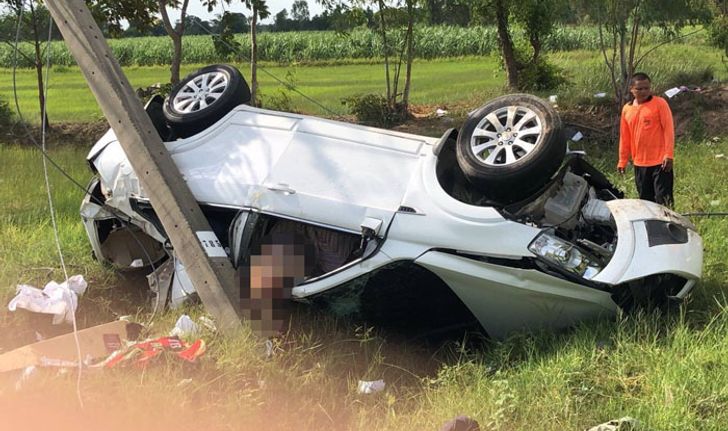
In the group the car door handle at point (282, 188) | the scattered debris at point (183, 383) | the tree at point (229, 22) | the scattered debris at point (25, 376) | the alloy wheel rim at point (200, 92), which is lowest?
the scattered debris at point (25, 376)

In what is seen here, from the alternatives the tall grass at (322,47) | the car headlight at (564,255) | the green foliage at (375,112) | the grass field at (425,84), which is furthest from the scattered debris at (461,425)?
the tall grass at (322,47)

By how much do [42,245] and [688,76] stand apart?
1204cm

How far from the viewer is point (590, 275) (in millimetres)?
3842

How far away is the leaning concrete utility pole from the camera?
4.31 meters

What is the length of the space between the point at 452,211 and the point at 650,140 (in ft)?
10.2

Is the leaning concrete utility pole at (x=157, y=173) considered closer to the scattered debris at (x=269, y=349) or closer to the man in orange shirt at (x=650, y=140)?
the scattered debris at (x=269, y=349)

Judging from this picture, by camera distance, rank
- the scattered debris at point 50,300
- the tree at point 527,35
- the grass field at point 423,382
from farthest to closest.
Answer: the tree at point 527,35 < the scattered debris at point 50,300 < the grass field at point 423,382

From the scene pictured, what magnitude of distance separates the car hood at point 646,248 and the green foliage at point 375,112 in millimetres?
9620

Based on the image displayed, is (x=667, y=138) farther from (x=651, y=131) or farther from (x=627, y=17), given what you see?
(x=627, y=17)

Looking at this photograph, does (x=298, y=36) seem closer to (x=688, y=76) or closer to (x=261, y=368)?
(x=688, y=76)

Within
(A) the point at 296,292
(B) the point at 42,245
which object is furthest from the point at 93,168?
(A) the point at 296,292

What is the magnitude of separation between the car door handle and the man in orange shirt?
3.56 metres

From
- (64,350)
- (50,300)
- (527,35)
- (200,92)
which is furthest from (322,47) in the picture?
(64,350)

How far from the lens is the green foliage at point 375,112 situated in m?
13.7
